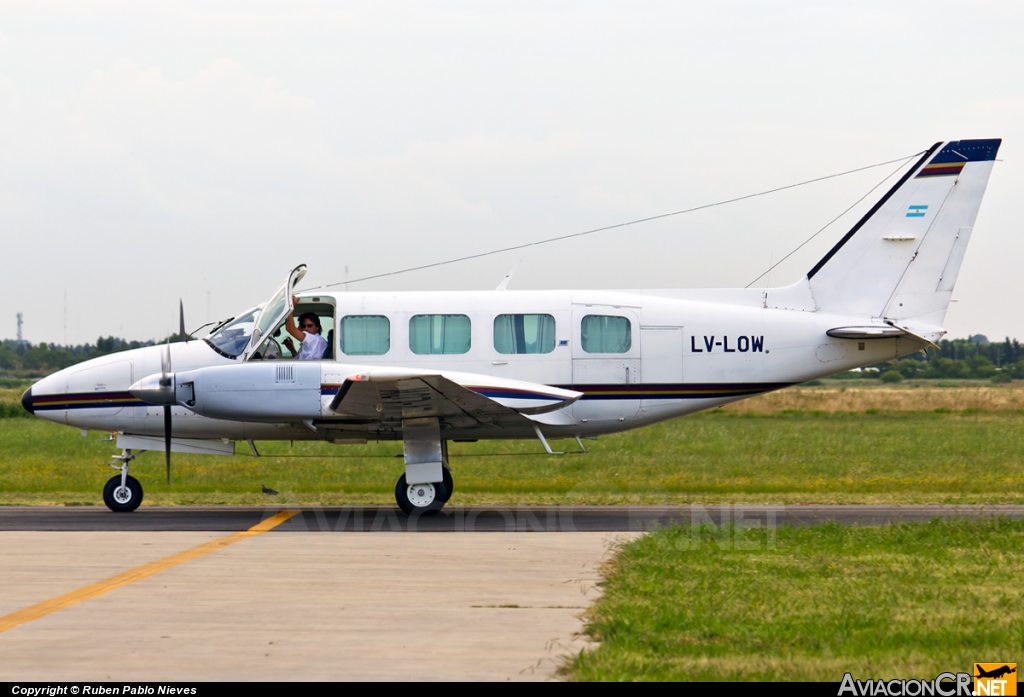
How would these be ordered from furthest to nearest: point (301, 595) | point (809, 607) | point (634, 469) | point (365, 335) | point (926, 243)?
point (634, 469) → point (926, 243) → point (365, 335) → point (301, 595) → point (809, 607)

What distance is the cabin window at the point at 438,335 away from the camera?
16766mm

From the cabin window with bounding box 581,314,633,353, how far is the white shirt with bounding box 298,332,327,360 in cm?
403

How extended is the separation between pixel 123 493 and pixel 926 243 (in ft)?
43.8

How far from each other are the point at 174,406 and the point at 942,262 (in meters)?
12.3

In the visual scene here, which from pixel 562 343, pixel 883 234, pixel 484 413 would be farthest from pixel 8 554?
pixel 883 234

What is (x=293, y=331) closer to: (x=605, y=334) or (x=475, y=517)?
(x=475, y=517)

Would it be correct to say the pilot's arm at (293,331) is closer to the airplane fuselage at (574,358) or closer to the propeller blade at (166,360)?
the airplane fuselage at (574,358)

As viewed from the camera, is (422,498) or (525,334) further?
(525,334)

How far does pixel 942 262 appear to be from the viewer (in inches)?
681

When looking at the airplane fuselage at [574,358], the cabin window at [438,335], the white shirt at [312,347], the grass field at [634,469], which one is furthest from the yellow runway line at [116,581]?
the grass field at [634,469]

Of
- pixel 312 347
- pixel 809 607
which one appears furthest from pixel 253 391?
pixel 809 607

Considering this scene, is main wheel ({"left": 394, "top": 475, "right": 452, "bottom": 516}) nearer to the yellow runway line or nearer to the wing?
the wing

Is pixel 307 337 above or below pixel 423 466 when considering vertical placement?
above

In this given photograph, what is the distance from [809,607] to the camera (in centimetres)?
896
